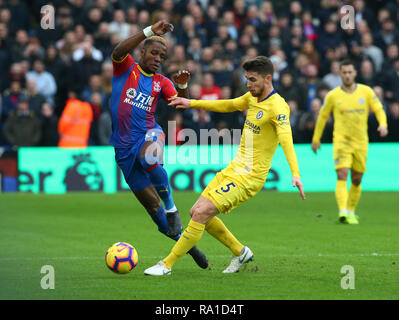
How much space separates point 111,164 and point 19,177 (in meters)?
2.12

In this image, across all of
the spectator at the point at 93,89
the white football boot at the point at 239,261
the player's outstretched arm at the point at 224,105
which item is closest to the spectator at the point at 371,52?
the spectator at the point at 93,89

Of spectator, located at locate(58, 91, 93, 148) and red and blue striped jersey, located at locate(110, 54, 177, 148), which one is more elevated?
red and blue striped jersey, located at locate(110, 54, 177, 148)

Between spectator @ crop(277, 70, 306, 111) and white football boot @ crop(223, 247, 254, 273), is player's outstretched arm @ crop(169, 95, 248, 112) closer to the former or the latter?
white football boot @ crop(223, 247, 254, 273)

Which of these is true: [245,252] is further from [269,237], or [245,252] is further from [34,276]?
[269,237]

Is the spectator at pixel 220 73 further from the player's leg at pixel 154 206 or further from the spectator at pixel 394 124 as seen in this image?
the player's leg at pixel 154 206

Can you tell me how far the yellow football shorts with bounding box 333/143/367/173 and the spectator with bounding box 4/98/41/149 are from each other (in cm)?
801

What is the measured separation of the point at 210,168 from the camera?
1844cm

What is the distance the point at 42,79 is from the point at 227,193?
12.1 metres

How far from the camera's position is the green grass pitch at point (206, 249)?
7.65 meters

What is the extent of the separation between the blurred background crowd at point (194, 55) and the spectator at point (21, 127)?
2 centimetres

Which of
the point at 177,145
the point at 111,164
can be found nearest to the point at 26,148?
the point at 111,164

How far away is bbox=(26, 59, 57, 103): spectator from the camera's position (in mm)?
19391

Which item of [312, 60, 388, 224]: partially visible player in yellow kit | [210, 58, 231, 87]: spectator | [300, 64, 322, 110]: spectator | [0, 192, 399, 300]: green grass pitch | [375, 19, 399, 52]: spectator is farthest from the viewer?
[375, 19, 399, 52]: spectator

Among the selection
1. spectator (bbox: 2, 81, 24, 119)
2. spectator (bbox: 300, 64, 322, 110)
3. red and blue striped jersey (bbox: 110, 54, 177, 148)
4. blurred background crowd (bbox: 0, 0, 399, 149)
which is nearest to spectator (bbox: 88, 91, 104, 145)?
blurred background crowd (bbox: 0, 0, 399, 149)
